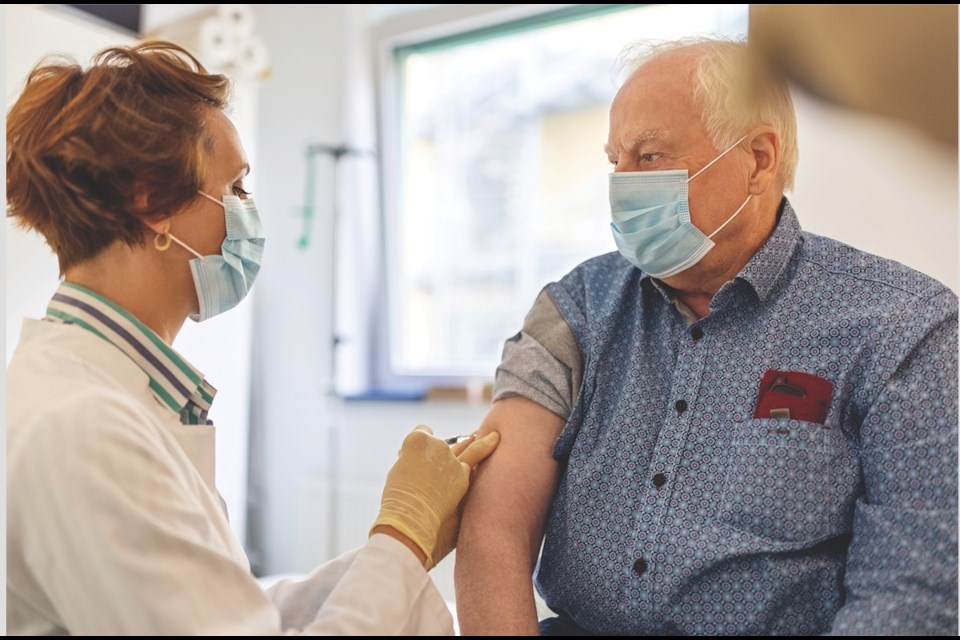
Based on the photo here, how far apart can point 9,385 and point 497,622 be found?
768 mm

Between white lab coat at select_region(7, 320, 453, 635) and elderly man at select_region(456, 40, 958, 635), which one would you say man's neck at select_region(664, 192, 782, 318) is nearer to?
elderly man at select_region(456, 40, 958, 635)

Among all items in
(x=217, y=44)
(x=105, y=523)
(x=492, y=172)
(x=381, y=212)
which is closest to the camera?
(x=105, y=523)

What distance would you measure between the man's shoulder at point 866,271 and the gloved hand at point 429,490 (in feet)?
2.01

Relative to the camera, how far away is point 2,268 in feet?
4.17

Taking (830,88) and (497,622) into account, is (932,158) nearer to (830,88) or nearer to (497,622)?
(830,88)

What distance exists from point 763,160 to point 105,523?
1158 mm

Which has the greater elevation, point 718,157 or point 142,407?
point 718,157

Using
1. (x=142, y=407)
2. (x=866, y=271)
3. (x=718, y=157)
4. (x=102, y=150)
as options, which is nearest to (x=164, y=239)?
(x=102, y=150)

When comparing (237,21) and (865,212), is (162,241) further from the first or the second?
(237,21)

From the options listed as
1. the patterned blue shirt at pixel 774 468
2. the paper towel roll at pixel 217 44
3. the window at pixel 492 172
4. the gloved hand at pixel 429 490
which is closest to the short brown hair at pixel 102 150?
the gloved hand at pixel 429 490

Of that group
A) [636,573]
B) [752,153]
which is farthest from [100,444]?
[752,153]

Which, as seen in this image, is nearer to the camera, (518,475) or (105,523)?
(105,523)

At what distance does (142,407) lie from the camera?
1.10 m

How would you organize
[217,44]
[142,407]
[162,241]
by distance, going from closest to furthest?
[142,407] < [162,241] < [217,44]
